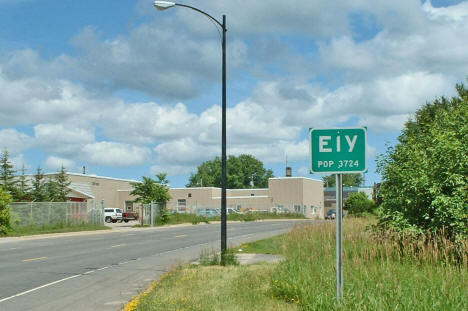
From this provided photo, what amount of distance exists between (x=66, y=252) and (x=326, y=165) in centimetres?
1683

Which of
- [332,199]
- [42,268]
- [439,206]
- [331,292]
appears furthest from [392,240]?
[332,199]

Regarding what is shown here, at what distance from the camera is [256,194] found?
307 feet

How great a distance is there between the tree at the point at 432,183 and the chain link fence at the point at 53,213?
2853 centimetres

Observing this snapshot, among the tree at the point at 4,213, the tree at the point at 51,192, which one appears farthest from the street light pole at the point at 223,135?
the tree at the point at 51,192

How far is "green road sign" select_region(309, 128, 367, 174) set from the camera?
781 cm

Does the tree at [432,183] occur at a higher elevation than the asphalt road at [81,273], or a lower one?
higher

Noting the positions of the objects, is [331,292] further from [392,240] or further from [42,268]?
[42,268]

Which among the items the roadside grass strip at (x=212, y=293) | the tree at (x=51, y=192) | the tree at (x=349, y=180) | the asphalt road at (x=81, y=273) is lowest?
the asphalt road at (x=81, y=273)

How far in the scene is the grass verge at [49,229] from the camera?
35344mm

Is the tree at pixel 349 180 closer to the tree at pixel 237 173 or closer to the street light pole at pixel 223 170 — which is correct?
the tree at pixel 237 173

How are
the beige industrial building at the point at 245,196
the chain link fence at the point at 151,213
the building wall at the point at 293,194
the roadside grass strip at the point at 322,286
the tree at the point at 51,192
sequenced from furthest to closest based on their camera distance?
the building wall at the point at 293,194 < the beige industrial building at the point at 245,196 < the tree at the point at 51,192 < the chain link fence at the point at 151,213 < the roadside grass strip at the point at 322,286

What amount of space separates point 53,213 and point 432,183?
32705 mm

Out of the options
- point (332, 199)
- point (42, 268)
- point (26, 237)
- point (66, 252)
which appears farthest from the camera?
point (332, 199)

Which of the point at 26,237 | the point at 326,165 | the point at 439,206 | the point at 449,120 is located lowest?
the point at 26,237
